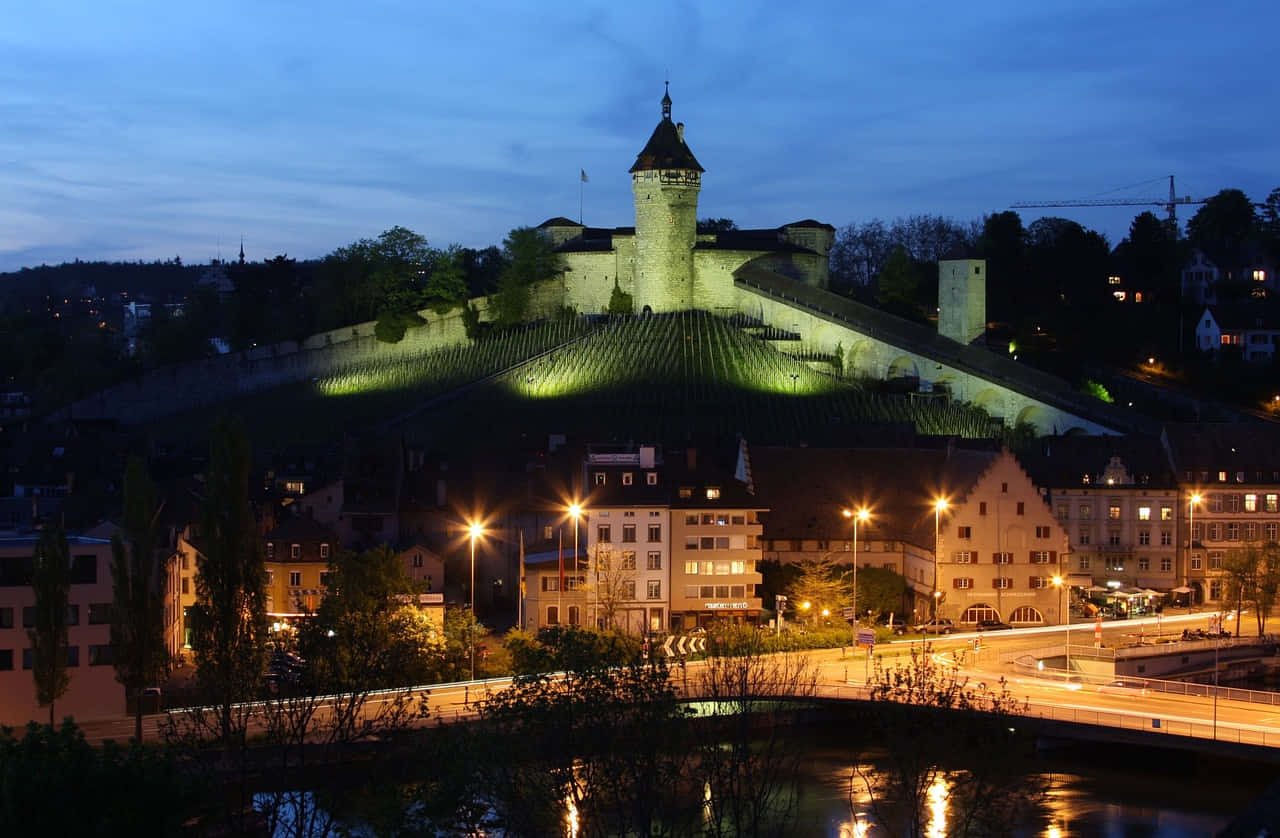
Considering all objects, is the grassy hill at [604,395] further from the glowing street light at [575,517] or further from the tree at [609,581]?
the tree at [609,581]

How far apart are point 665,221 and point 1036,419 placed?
1113 inches

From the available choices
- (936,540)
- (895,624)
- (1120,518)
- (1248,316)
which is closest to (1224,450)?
(1120,518)

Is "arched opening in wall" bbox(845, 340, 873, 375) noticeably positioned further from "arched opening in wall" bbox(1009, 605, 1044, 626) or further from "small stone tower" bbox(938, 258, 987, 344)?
"arched opening in wall" bbox(1009, 605, 1044, 626)

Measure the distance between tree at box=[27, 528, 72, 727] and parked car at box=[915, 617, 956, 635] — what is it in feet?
77.4

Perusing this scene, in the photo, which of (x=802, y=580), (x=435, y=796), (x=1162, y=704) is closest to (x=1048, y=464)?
(x=802, y=580)

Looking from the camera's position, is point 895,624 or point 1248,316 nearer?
point 895,624

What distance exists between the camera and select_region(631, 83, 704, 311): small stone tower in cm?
9325

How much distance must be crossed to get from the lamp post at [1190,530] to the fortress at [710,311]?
8.68m

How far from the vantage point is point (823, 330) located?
8538 centimetres

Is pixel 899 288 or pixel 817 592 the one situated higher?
pixel 899 288

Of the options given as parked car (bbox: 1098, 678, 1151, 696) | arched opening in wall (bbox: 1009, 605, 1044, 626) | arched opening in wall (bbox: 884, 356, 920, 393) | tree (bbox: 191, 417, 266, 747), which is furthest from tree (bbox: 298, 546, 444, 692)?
arched opening in wall (bbox: 884, 356, 920, 393)

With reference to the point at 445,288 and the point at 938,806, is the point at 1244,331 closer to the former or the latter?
the point at 445,288

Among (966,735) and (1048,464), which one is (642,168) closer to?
(1048,464)

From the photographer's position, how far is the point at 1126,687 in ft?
148
